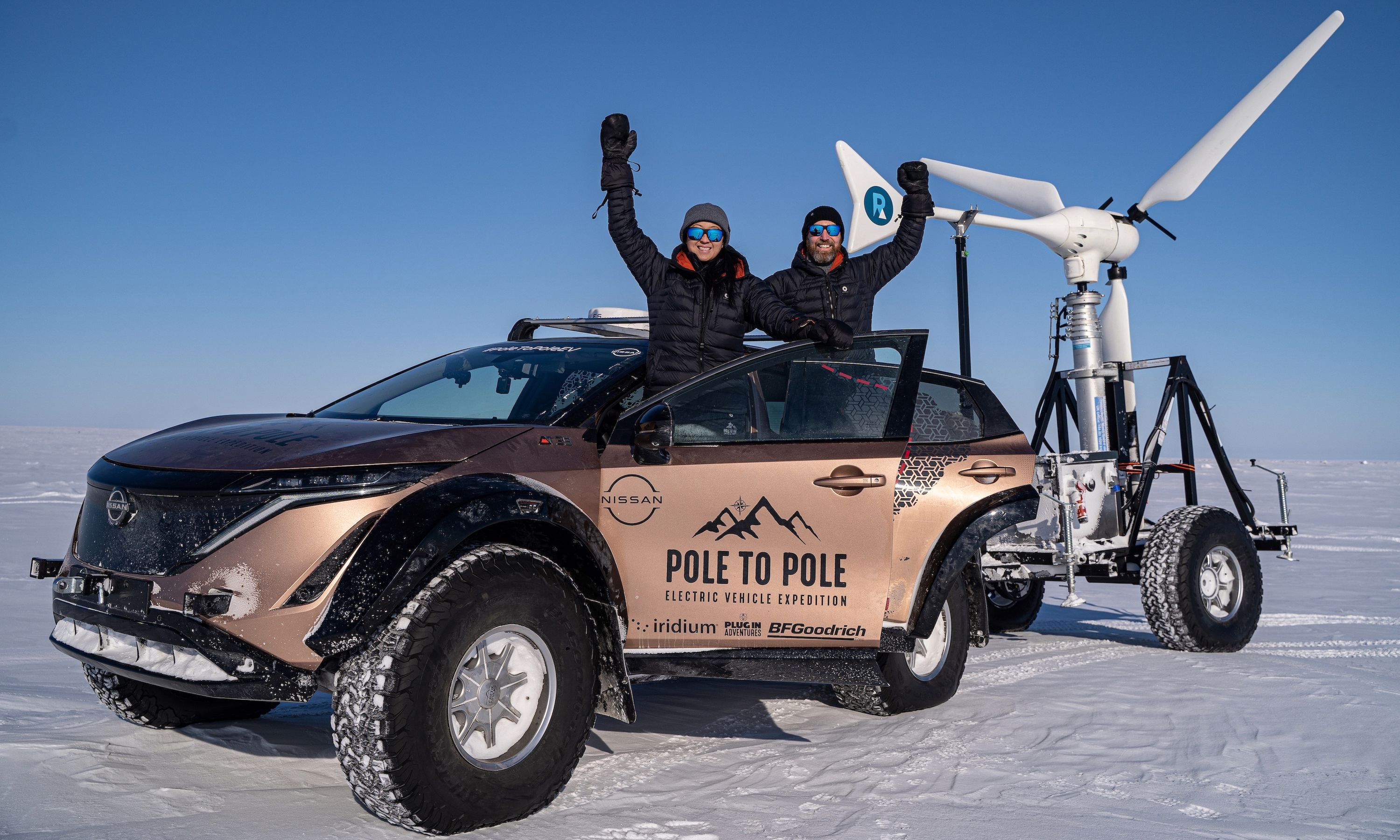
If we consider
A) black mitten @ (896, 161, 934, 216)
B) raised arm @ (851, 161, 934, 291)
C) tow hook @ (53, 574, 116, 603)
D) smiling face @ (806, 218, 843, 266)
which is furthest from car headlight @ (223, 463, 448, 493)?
black mitten @ (896, 161, 934, 216)

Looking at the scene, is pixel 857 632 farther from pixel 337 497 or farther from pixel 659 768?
pixel 337 497

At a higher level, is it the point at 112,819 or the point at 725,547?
the point at 725,547

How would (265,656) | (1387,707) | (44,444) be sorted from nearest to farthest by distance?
1. (265,656)
2. (1387,707)
3. (44,444)

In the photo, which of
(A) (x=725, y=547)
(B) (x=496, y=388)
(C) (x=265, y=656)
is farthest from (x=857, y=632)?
(C) (x=265, y=656)

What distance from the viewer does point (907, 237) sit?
6.22 meters

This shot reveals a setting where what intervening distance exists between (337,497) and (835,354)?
7.18ft

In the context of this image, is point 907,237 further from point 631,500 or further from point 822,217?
point 631,500

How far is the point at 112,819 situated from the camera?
3377mm

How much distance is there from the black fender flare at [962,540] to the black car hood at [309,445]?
72.8 inches

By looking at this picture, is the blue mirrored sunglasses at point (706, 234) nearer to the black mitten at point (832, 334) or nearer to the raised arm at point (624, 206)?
the raised arm at point (624, 206)

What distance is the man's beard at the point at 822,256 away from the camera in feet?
19.2

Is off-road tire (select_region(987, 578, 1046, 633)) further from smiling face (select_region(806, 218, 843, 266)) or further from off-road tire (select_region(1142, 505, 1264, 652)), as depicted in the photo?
smiling face (select_region(806, 218, 843, 266))

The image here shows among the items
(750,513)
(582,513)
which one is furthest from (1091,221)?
(582,513)

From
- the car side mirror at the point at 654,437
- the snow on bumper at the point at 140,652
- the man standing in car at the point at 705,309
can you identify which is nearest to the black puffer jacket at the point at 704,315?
the man standing in car at the point at 705,309
